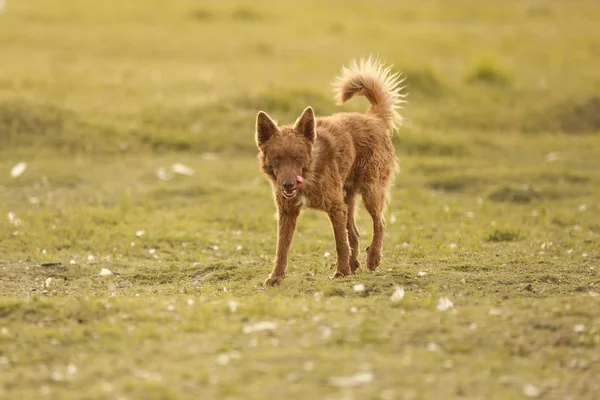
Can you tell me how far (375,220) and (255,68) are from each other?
15163mm

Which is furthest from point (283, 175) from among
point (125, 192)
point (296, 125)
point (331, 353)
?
point (125, 192)

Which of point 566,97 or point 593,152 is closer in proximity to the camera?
point 593,152

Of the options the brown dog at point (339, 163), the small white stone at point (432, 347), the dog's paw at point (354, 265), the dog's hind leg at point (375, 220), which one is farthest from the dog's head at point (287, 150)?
the small white stone at point (432, 347)

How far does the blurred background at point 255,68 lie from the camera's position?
19.2 m

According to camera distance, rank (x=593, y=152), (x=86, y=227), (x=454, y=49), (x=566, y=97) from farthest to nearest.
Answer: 1. (x=454, y=49)
2. (x=566, y=97)
3. (x=593, y=152)
4. (x=86, y=227)

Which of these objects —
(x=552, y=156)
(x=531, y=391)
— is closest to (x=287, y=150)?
(x=531, y=391)

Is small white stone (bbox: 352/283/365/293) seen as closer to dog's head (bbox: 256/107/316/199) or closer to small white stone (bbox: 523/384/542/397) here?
dog's head (bbox: 256/107/316/199)

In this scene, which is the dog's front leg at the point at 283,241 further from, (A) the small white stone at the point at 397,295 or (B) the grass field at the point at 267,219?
(A) the small white stone at the point at 397,295

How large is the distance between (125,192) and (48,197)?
4.11 feet

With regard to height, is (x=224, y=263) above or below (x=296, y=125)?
below

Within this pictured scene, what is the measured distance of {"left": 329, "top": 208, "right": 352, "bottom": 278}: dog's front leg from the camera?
32.4 feet

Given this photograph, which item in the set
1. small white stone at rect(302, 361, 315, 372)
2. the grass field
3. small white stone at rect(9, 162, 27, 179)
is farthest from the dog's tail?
small white stone at rect(9, 162, 27, 179)

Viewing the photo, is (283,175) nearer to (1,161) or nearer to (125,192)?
(125,192)

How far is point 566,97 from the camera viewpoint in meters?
22.6
